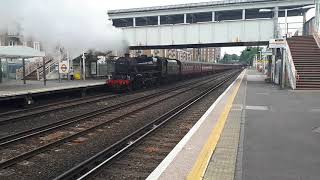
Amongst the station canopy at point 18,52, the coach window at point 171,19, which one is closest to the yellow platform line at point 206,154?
the station canopy at point 18,52

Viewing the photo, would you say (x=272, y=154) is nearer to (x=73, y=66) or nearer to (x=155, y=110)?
(x=155, y=110)

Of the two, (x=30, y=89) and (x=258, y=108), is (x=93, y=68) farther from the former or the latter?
(x=258, y=108)

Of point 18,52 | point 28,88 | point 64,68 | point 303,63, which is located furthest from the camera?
point 64,68

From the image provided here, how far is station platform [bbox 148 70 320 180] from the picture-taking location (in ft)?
18.6

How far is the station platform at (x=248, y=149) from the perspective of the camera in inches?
223

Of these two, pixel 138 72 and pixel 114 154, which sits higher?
pixel 138 72

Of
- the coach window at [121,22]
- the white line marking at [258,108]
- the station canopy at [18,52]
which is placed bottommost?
the white line marking at [258,108]

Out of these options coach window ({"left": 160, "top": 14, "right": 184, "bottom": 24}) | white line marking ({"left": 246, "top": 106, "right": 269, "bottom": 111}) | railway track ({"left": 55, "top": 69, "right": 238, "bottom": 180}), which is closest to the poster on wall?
coach window ({"left": 160, "top": 14, "right": 184, "bottom": 24})

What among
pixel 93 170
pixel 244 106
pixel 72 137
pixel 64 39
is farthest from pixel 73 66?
pixel 93 170

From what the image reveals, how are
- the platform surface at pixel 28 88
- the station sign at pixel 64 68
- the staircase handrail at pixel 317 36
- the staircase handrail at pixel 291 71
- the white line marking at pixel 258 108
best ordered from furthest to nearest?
the station sign at pixel 64 68
the staircase handrail at pixel 317 36
the staircase handrail at pixel 291 71
the platform surface at pixel 28 88
the white line marking at pixel 258 108

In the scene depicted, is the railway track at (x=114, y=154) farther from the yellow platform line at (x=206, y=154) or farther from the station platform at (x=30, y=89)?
the station platform at (x=30, y=89)

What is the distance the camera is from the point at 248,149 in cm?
720

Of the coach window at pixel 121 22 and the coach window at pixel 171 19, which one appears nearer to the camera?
the coach window at pixel 121 22

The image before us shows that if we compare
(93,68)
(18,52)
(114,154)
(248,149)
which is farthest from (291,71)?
(93,68)
